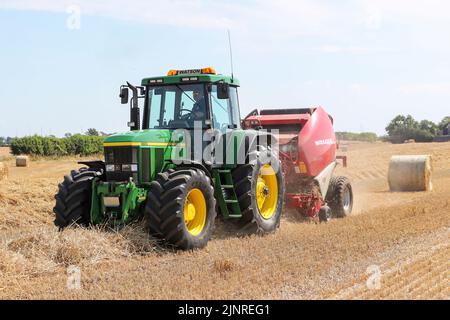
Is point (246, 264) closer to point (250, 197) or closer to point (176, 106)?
point (250, 197)

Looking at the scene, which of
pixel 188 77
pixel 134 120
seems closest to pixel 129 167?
pixel 134 120

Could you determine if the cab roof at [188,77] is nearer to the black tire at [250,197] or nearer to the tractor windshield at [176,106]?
the tractor windshield at [176,106]

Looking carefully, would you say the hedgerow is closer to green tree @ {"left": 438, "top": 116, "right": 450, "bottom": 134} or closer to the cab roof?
the cab roof

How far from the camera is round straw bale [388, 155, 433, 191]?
17938 mm

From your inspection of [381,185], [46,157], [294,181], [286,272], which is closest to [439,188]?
[381,185]

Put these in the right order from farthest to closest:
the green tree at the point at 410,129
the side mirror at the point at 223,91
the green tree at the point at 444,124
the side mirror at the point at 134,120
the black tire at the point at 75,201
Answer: the green tree at the point at 444,124
the green tree at the point at 410,129
the side mirror at the point at 134,120
the side mirror at the point at 223,91
the black tire at the point at 75,201

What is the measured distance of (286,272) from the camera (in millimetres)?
6703

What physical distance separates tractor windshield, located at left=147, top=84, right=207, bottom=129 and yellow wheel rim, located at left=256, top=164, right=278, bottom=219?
163cm

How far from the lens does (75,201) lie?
27.6 ft

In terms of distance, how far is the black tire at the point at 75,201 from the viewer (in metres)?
8.40

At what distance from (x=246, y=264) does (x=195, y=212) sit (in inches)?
60.1

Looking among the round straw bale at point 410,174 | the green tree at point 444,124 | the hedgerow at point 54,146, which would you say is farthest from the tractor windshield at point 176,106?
the green tree at point 444,124

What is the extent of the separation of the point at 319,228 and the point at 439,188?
9844 mm
